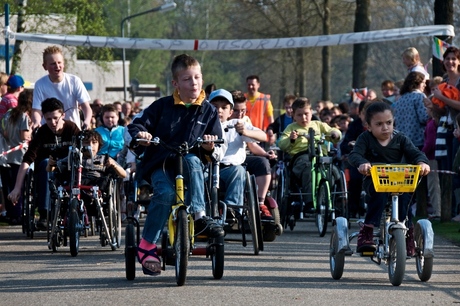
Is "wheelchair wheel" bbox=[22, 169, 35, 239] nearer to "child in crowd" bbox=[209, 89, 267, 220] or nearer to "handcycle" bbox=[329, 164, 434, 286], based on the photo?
"child in crowd" bbox=[209, 89, 267, 220]

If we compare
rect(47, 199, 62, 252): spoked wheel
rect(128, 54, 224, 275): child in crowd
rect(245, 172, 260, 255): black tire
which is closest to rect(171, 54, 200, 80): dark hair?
rect(128, 54, 224, 275): child in crowd

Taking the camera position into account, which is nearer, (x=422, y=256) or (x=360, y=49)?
(x=422, y=256)

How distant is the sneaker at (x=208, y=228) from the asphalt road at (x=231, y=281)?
365 mm

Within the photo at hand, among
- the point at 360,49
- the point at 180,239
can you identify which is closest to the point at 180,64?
the point at 180,239

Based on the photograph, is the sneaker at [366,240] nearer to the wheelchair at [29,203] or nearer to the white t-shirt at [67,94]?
the wheelchair at [29,203]

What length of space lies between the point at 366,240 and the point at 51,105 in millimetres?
4291

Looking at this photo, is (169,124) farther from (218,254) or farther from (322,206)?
(322,206)

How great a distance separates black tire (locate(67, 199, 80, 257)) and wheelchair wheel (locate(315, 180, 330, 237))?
12.1ft

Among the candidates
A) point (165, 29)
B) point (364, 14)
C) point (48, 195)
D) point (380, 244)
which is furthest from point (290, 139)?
point (165, 29)

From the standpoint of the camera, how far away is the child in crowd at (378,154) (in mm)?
9203

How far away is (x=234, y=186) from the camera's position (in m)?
11.5

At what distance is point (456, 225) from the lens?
49.2 feet

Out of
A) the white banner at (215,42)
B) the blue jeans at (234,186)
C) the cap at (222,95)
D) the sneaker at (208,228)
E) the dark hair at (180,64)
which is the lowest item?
the sneaker at (208,228)

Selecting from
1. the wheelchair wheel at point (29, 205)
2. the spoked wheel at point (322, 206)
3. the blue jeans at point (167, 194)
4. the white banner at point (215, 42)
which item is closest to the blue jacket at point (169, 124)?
the blue jeans at point (167, 194)
